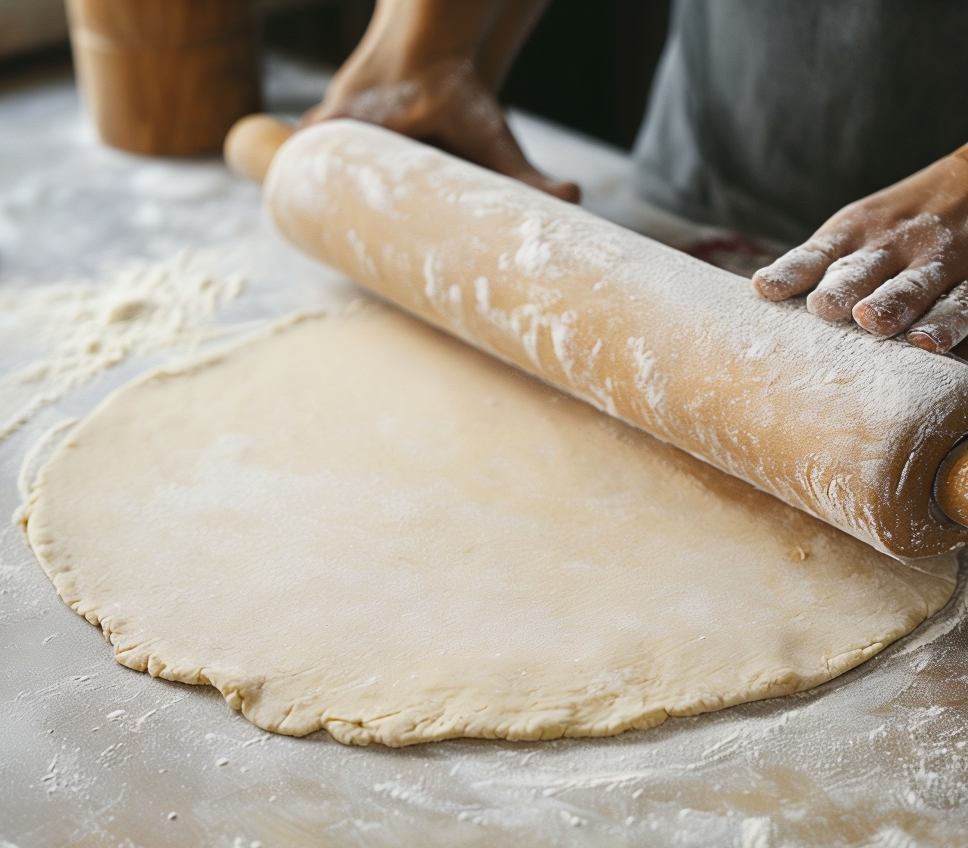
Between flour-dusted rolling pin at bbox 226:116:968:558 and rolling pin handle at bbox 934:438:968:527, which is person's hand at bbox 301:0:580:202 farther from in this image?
rolling pin handle at bbox 934:438:968:527

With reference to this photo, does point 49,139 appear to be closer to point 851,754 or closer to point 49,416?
point 49,416

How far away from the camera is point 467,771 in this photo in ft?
3.71

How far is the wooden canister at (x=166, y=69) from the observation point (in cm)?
249

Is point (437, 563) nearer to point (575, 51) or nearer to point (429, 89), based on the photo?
point (429, 89)

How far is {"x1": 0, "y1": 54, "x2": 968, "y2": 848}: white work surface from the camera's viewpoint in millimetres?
1062

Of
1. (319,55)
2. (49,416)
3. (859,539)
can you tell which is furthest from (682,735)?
(319,55)

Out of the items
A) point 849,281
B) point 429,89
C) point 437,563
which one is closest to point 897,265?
point 849,281

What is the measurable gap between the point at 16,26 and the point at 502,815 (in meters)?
3.02

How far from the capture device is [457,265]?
1.66 m

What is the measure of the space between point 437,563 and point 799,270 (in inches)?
25.8

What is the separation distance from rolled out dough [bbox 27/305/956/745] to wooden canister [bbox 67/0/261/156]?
3.83 ft

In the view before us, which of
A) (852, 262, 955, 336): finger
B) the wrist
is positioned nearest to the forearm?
the wrist

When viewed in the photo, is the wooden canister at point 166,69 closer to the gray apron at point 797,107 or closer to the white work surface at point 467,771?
the gray apron at point 797,107

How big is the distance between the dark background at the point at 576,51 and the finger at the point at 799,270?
2.72 meters
